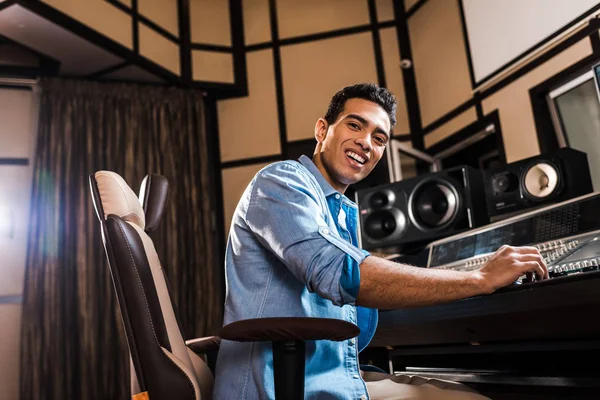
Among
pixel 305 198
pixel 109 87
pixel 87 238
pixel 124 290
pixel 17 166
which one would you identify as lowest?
pixel 124 290

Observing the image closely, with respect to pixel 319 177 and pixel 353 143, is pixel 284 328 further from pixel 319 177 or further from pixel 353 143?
pixel 353 143

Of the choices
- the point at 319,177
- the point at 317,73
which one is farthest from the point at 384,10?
the point at 319,177

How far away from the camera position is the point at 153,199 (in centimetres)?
151

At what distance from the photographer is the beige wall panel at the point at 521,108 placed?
2855 mm

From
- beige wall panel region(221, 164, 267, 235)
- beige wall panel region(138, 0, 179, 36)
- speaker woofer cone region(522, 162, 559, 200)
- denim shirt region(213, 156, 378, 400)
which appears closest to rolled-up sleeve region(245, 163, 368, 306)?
denim shirt region(213, 156, 378, 400)

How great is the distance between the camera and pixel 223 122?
434cm

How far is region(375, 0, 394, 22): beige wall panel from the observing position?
4309 mm

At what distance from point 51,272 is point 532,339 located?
9.97 feet

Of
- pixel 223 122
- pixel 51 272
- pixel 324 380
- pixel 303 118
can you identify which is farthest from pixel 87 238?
pixel 324 380

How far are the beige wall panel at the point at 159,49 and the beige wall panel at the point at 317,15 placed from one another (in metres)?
0.89

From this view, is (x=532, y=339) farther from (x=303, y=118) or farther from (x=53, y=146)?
(x=53, y=146)

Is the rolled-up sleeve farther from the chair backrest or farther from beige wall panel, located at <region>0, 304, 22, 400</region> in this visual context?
beige wall panel, located at <region>0, 304, 22, 400</region>

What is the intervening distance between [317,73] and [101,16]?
1639 millimetres

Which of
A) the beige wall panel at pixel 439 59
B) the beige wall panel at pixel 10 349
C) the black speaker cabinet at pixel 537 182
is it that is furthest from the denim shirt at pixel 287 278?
the beige wall panel at pixel 10 349
